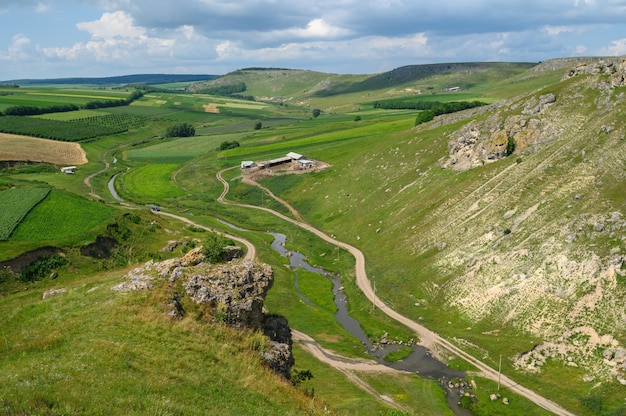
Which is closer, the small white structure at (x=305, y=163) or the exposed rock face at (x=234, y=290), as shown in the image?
the exposed rock face at (x=234, y=290)

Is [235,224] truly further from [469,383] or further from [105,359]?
[105,359]

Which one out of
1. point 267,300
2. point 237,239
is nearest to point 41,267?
point 267,300

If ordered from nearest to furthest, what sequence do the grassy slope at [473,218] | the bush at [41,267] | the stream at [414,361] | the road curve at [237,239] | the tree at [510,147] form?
the stream at [414,361] → the bush at [41,267] → the grassy slope at [473,218] → the road curve at [237,239] → the tree at [510,147]

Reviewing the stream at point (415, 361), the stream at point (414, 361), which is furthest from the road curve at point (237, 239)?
the stream at point (415, 361)

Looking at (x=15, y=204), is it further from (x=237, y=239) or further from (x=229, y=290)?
(x=229, y=290)

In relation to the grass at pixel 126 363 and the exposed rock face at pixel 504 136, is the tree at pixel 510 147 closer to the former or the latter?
the exposed rock face at pixel 504 136

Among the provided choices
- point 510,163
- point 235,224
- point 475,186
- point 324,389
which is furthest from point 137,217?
point 510,163
